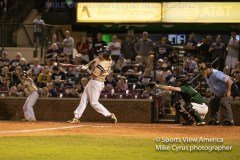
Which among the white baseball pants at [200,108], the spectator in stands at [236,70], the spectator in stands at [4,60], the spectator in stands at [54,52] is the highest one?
the spectator in stands at [54,52]

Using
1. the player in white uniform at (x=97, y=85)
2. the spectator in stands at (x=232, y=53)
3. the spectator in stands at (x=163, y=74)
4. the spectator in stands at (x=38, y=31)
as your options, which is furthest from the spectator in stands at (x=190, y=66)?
the spectator in stands at (x=38, y=31)

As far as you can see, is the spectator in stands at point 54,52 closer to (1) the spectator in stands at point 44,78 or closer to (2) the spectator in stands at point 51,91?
(1) the spectator in stands at point 44,78

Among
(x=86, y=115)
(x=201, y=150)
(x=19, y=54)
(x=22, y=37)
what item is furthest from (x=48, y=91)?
(x=201, y=150)

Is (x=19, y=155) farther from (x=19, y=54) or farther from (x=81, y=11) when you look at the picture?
(x=81, y=11)

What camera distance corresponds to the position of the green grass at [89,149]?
37.3 ft

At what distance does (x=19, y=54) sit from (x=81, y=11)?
3.91 metres

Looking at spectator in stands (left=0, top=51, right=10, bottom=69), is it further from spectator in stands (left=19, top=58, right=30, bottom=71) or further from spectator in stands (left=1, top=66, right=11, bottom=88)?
spectator in stands (left=1, top=66, right=11, bottom=88)

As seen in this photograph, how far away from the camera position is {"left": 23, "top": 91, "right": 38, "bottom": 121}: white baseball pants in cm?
2116

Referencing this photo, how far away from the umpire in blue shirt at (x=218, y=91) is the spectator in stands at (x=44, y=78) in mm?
6754

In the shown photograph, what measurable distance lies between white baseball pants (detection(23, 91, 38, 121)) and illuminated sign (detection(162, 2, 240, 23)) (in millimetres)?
8090

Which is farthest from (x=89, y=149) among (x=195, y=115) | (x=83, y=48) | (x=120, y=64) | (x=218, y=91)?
(x=83, y=48)

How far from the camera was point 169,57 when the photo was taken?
24766 millimetres

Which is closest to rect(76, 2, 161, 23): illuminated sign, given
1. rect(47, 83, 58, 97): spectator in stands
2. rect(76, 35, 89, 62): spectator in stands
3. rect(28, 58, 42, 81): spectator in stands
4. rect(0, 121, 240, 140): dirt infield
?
rect(76, 35, 89, 62): spectator in stands

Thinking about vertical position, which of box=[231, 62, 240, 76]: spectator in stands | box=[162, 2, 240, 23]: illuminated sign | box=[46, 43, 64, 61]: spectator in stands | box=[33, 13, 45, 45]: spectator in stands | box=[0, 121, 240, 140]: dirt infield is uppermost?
box=[162, 2, 240, 23]: illuminated sign
